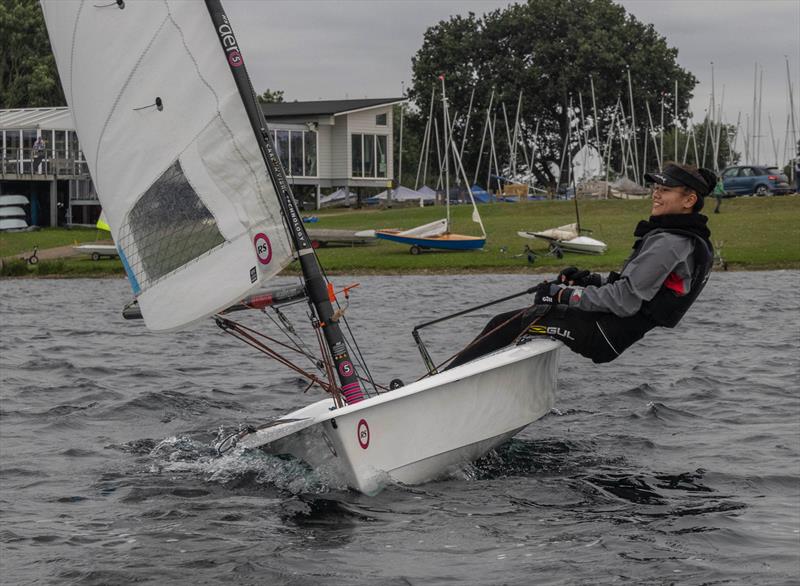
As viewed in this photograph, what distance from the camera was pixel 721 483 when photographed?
799 cm

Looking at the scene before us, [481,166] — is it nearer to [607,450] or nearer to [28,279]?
[28,279]

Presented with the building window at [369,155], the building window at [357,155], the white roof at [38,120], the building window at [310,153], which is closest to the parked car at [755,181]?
the building window at [369,155]

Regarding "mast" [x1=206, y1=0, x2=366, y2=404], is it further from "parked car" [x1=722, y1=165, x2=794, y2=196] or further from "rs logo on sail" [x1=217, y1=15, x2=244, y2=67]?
"parked car" [x1=722, y1=165, x2=794, y2=196]

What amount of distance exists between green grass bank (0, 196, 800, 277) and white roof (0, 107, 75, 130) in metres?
5.54

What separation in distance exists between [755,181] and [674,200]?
133ft

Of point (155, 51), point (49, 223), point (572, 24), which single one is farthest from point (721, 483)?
point (572, 24)

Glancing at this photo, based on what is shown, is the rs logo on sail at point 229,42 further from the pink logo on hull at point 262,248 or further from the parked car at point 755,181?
the parked car at point 755,181

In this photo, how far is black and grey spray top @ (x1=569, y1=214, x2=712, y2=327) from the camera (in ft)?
25.4

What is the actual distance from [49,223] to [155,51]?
147ft

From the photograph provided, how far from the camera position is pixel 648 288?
7738 mm

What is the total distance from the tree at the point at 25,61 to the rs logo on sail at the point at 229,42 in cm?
5680

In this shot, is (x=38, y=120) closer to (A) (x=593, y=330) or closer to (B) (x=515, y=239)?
(B) (x=515, y=239)

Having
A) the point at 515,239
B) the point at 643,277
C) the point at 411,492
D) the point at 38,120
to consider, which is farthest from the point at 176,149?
the point at 38,120

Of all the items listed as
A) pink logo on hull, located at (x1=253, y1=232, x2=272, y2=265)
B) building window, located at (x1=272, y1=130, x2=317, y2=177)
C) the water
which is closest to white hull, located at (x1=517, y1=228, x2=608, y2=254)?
the water
